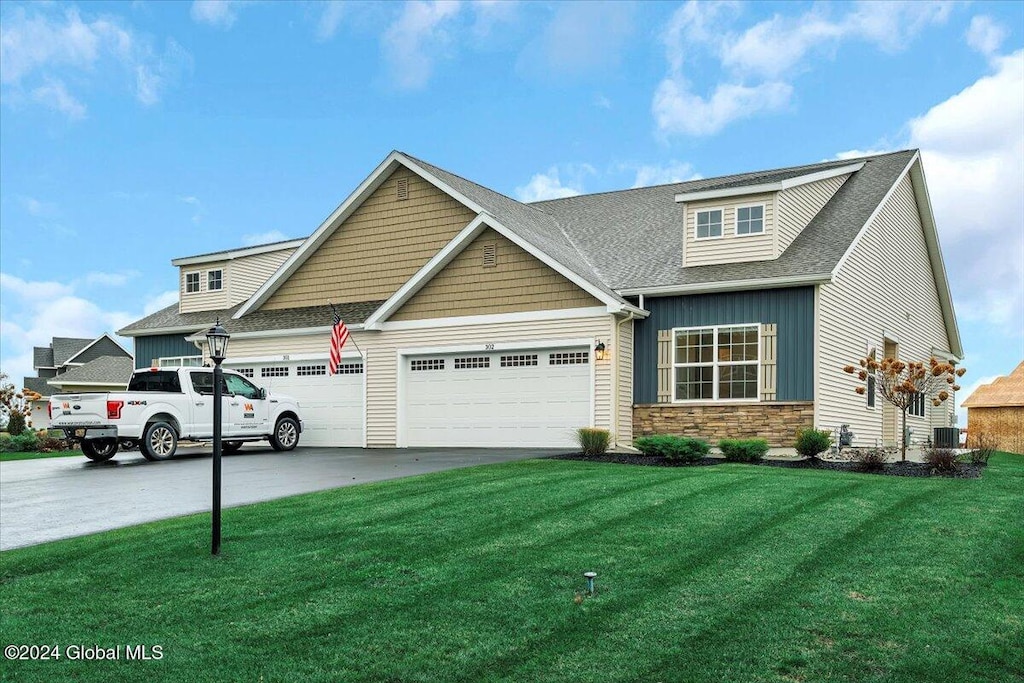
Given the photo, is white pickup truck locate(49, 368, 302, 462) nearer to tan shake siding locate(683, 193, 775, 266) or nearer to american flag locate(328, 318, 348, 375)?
american flag locate(328, 318, 348, 375)

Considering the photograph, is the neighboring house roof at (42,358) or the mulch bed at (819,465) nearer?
the mulch bed at (819,465)

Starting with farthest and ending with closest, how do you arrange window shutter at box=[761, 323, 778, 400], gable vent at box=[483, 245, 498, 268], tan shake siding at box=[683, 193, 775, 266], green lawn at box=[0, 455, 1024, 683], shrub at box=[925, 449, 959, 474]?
gable vent at box=[483, 245, 498, 268], tan shake siding at box=[683, 193, 775, 266], window shutter at box=[761, 323, 778, 400], shrub at box=[925, 449, 959, 474], green lawn at box=[0, 455, 1024, 683]

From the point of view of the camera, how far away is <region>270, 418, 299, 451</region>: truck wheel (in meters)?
23.6

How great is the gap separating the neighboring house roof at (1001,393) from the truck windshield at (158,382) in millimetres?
22546

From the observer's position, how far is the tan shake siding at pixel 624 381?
21.1 meters

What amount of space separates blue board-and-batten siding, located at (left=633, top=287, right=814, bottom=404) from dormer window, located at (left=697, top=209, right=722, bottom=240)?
5.95 feet

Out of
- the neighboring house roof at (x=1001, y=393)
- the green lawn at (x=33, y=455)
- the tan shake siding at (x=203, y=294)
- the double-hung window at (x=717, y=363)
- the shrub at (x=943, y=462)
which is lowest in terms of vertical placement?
the green lawn at (x=33, y=455)

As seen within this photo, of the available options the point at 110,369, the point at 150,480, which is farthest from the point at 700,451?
the point at 110,369

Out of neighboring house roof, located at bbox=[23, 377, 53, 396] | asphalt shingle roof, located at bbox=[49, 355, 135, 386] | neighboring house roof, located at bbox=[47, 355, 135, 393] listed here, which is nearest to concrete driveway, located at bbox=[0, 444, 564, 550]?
neighboring house roof, located at bbox=[47, 355, 135, 393]

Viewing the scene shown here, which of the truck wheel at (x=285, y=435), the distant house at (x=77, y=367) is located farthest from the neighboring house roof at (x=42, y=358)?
the truck wheel at (x=285, y=435)

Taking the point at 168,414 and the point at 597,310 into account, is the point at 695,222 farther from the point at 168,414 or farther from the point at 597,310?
the point at 168,414

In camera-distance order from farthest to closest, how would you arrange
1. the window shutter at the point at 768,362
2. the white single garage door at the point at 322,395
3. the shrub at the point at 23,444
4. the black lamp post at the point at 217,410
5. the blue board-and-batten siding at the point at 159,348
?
the blue board-and-batten siding at the point at 159,348, the shrub at the point at 23,444, the white single garage door at the point at 322,395, the window shutter at the point at 768,362, the black lamp post at the point at 217,410

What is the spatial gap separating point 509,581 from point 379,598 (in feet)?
3.67

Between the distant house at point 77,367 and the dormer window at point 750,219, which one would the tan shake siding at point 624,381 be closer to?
the dormer window at point 750,219
